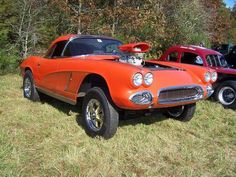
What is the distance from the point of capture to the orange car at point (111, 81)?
493 cm

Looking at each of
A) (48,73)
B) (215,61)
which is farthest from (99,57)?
(215,61)

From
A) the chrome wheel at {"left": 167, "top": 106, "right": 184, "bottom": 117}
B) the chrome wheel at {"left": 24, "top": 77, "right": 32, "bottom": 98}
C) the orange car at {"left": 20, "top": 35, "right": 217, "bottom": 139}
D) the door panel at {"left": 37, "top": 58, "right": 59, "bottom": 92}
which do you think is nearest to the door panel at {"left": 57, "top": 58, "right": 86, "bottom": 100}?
the orange car at {"left": 20, "top": 35, "right": 217, "bottom": 139}

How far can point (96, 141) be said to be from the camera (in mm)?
5207

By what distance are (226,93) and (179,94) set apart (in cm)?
359

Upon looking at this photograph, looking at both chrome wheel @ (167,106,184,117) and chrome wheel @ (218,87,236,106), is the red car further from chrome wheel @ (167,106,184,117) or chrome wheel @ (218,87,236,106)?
chrome wheel @ (167,106,184,117)

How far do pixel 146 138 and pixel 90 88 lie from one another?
114 cm

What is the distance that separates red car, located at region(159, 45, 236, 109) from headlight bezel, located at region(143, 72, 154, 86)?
3.79 m

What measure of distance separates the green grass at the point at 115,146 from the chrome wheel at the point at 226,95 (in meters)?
1.48

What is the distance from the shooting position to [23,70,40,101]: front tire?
7676 millimetres

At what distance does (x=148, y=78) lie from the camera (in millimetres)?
4996

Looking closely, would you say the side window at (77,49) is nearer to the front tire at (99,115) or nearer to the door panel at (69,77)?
the door panel at (69,77)

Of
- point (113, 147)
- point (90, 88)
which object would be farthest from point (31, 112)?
point (113, 147)

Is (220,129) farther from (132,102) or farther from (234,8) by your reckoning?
(234,8)

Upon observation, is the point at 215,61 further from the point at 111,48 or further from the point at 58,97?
the point at 58,97
